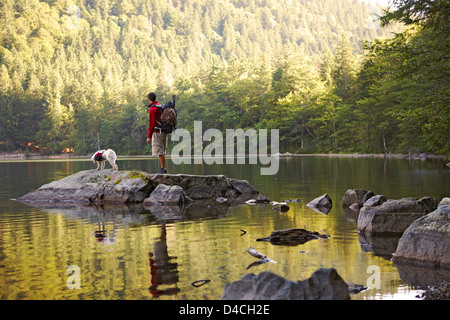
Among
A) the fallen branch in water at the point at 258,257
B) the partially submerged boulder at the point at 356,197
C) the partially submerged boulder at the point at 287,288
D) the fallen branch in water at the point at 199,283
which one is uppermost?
the partially submerged boulder at the point at 356,197

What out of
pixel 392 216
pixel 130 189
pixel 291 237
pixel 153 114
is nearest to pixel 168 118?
pixel 153 114

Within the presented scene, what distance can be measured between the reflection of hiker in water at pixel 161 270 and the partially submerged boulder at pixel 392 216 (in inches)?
165

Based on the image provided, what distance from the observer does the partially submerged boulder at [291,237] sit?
894 cm

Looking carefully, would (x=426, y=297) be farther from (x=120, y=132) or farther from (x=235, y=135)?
(x=120, y=132)

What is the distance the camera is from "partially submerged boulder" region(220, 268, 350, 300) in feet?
16.1

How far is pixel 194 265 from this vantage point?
23.4 feet

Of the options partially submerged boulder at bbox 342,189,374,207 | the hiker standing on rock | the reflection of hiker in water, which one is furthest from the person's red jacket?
the reflection of hiker in water

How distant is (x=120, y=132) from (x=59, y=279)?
351 ft

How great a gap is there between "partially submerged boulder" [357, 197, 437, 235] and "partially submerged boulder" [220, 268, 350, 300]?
192 inches

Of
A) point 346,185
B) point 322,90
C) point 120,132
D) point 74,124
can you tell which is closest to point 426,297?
point 346,185

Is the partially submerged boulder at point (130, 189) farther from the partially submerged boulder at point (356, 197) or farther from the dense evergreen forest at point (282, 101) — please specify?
the dense evergreen forest at point (282, 101)

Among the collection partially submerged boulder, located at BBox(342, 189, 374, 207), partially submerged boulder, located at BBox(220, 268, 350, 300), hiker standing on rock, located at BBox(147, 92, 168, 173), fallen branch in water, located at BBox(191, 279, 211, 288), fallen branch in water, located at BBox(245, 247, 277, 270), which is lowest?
fallen branch in water, located at BBox(191, 279, 211, 288)

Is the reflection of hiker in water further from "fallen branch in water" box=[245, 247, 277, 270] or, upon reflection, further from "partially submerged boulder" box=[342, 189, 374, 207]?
"partially submerged boulder" box=[342, 189, 374, 207]

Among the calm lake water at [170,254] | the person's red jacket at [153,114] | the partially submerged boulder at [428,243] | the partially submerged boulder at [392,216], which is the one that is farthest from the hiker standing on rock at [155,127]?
the partially submerged boulder at [428,243]
